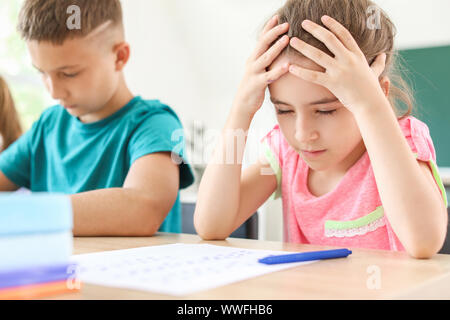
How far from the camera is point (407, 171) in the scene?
732 mm

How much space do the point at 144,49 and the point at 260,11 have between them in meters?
0.93

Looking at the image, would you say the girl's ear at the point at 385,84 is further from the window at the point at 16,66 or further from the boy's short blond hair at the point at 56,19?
the window at the point at 16,66

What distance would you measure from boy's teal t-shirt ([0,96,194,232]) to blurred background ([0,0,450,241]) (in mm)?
2034

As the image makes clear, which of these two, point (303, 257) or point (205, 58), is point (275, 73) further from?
point (205, 58)

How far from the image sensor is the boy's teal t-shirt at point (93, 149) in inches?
46.4

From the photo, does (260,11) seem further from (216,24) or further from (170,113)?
(170,113)

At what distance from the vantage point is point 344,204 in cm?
98

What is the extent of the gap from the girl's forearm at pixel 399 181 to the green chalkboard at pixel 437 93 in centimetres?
274

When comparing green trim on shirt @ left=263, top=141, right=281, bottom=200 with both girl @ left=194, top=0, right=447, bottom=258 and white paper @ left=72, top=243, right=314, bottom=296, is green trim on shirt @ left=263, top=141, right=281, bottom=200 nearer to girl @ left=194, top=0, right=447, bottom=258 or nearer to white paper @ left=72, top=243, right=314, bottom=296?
girl @ left=194, top=0, right=447, bottom=258

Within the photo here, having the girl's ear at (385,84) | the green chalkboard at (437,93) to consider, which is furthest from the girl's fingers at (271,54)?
the green chalkboard at (437,93)

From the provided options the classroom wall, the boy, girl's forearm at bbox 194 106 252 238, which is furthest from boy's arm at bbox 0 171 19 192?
the classroom wall

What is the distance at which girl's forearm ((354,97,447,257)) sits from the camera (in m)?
0.72

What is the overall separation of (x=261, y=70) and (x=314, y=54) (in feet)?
0.39
